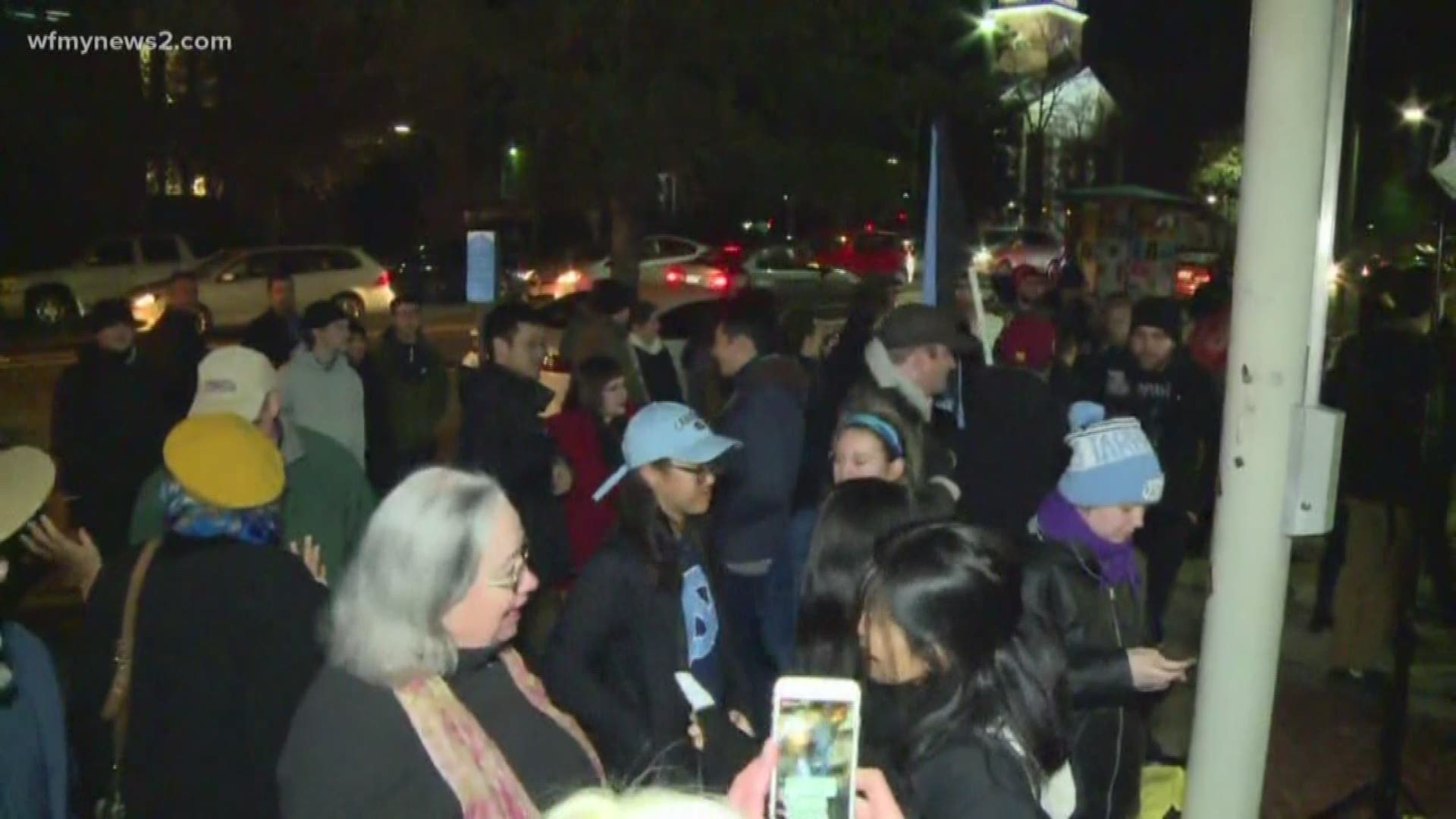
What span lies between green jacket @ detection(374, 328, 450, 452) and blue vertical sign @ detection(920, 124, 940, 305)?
378cm

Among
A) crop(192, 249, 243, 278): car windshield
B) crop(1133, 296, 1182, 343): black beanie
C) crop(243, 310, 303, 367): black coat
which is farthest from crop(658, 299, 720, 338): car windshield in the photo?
crop(192, 249, 243, 278): car windshield

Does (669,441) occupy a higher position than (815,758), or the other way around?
(669,441)

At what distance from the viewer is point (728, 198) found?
66.6 feet

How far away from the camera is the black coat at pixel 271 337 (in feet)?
32.7

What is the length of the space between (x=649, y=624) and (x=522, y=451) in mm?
2531

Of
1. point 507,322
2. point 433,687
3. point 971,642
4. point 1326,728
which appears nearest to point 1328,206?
point 971,642

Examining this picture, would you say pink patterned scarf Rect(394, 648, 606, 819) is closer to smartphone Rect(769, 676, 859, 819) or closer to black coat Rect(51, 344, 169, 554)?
smartphone Rect(769, 676, 859, 819)

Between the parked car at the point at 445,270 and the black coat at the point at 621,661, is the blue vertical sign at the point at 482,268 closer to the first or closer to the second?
the black coat at the point at 621,661

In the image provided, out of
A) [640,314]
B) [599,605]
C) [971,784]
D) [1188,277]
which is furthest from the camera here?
[1188,277]

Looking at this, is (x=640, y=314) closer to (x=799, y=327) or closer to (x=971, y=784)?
(x=799, y=327)

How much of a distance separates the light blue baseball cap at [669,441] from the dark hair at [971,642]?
132 cm

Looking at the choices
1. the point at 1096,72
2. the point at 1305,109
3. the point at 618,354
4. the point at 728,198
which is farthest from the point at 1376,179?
the point at 1096,72

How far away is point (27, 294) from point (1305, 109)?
91.9ft

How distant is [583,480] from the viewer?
671 cm
